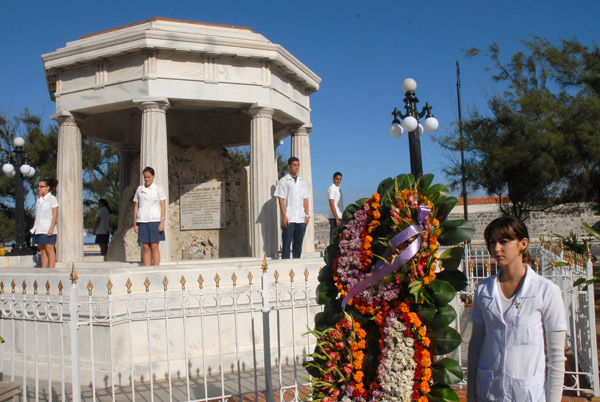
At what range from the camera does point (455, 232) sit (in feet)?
8.39

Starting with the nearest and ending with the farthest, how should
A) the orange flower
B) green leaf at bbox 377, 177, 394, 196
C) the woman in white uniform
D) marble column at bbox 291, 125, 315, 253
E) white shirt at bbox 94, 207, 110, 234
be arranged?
the woman in white uniform → the orange flower → green leaf at bbox 377, 177, 394, 196 → marble column at bbox 291, 125, 315, 253 → white shirt at bbox 94, 207, 110, 234

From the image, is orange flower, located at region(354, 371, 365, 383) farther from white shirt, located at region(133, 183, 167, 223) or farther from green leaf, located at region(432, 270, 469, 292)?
white shirt, located at region(133, 183, 167, 223)

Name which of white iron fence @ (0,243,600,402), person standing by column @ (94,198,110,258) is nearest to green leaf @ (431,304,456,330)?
white iron fence @ (0,243,600,402)

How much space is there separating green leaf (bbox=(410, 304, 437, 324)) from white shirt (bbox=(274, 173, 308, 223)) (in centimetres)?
528

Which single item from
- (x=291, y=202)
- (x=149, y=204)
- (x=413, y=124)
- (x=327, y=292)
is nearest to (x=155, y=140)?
(x=149, y=204)

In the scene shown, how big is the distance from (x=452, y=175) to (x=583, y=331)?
11417mm

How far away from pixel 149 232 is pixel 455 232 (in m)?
5.18

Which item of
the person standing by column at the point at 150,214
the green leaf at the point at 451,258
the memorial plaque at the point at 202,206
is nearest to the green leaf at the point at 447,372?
the green leaf at the point at 451,258

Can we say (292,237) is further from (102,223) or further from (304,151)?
(102,223)

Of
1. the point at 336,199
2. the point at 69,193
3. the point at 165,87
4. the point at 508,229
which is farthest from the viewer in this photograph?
the point at 336,199

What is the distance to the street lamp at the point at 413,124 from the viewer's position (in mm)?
8742

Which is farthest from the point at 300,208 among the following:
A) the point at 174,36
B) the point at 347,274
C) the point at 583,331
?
the point at 347,274

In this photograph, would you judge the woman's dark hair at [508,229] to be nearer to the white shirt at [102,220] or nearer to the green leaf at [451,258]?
the green leaf at [451,258]

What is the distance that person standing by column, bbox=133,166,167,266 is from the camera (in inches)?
269
